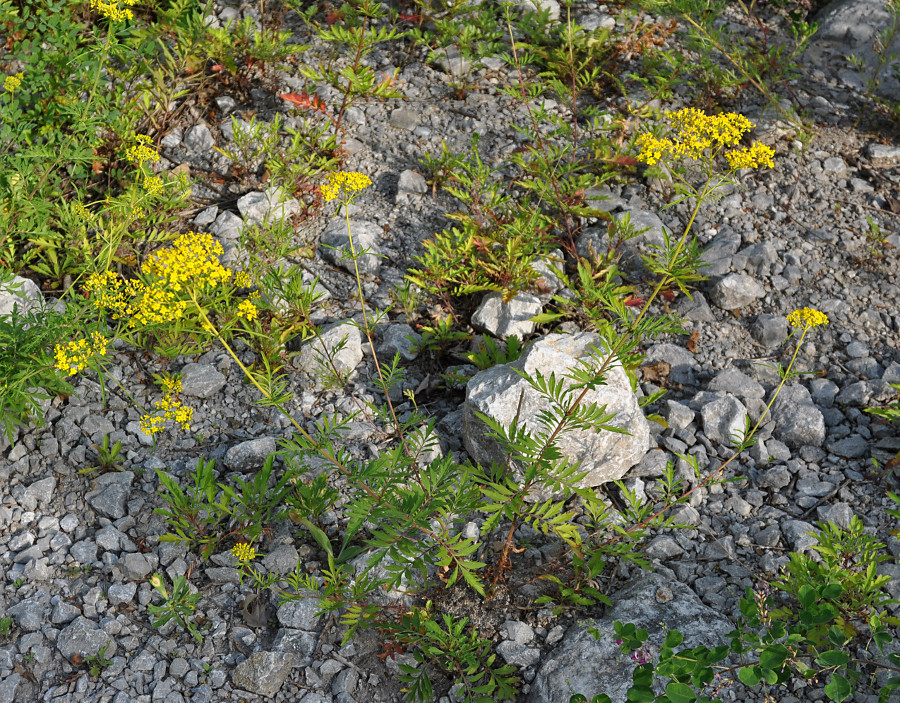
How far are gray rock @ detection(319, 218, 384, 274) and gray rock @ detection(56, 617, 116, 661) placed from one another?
2.37 metres

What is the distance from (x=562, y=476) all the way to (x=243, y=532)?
4.56 feet

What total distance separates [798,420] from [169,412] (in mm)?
3062

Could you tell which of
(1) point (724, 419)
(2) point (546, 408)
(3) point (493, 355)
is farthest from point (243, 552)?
(1) point (724, 419)

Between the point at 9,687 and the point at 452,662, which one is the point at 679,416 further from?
the point at 9,687

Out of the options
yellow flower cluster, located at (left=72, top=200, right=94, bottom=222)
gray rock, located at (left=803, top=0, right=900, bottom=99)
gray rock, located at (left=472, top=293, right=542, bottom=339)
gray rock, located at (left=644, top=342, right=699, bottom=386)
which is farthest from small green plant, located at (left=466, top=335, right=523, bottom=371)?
gray rock, located at (left=803, top=0, right=900, bottom=99)

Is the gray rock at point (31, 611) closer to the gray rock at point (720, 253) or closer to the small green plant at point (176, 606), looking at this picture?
the small green plant at point (176, 606)

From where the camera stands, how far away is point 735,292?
434 centimetres

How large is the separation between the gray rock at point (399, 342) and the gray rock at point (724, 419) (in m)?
1.56

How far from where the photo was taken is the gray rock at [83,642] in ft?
9.55

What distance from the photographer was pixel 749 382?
3.93m

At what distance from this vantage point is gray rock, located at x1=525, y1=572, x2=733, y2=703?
9.26 ft

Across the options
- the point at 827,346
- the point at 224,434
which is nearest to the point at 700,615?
the point at 827,346

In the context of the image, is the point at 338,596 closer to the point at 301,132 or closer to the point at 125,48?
the point at 301,132

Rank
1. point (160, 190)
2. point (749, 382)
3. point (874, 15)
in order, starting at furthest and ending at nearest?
point (874, 15), point (160, 190), point (749, 382)
